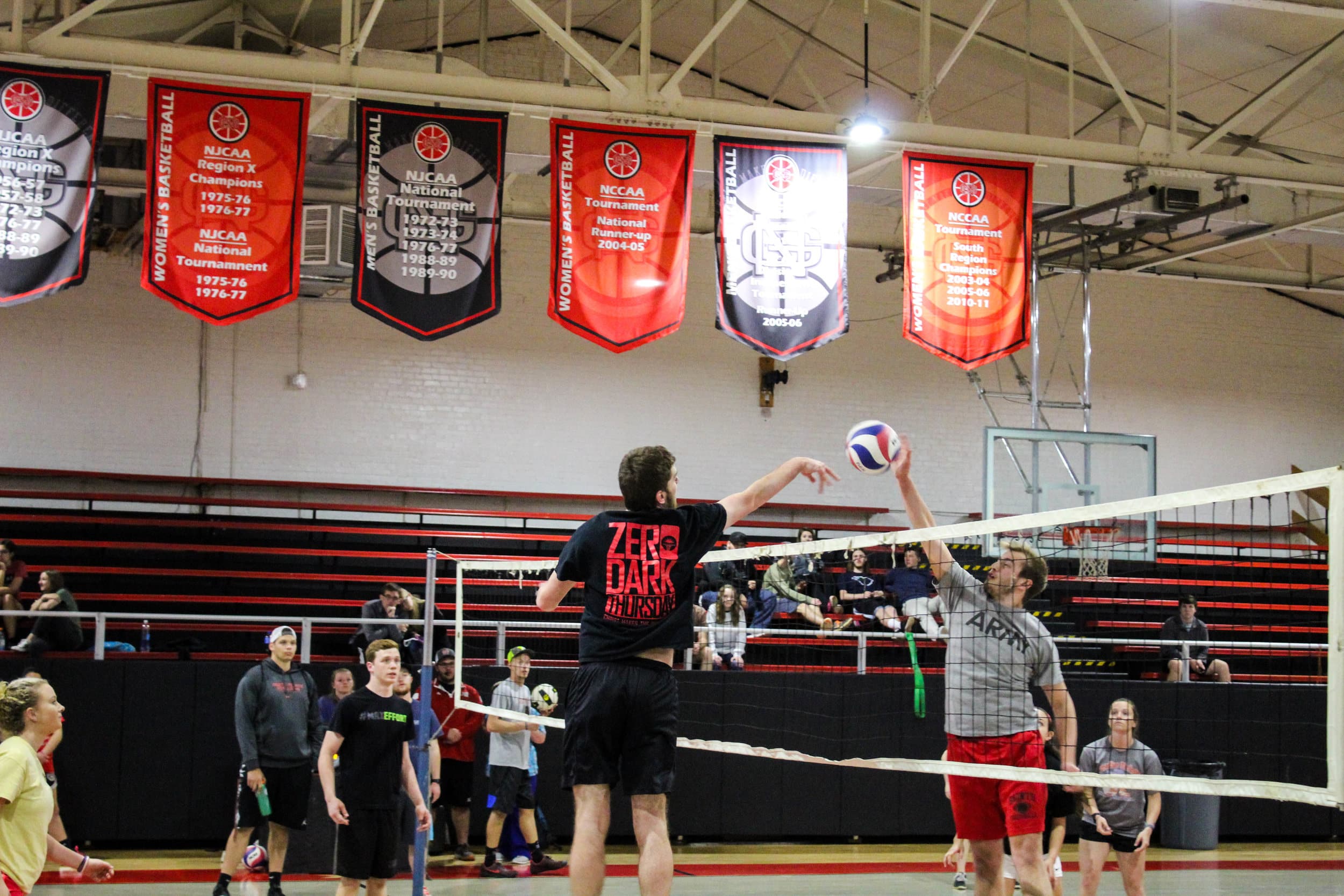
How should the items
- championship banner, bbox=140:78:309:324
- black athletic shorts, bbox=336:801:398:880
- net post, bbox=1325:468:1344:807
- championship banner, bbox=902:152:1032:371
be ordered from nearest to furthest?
net post, bbox=1325:468:1344:807, black athletic shorts, bbox=336:801:398:880, championship banner, bbox=140:78:309:324, championship banner, bbox=902:152:1032:371

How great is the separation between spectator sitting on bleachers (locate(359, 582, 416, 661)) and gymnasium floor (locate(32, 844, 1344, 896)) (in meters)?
2.45

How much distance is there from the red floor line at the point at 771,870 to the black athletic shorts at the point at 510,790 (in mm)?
577

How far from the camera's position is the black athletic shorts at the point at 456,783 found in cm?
1232

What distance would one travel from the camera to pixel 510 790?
38.5 ft

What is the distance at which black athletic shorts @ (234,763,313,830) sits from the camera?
10156 mm

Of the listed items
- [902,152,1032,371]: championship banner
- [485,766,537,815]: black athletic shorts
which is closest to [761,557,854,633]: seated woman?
[902,152,1032,371]: championship banner

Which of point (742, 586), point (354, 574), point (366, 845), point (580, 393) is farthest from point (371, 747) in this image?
point (580, 393)

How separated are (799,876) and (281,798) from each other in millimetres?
4241

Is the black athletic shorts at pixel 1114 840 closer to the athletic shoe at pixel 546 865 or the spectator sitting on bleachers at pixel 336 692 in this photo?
the athletic shoe at pixel 546 865

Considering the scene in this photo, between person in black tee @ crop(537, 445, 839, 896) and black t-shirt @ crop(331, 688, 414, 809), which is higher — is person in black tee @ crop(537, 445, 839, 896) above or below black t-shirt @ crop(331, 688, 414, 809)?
above

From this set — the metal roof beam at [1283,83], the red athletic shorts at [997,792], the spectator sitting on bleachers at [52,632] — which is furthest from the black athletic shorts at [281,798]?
the metal roof beam at [1283,83]

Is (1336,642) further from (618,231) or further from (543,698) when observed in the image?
(618,231)

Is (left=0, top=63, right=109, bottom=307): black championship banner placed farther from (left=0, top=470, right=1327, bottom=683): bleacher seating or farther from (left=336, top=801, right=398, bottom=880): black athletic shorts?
(left=336, top=801, right=398, bottom=880): black athletic shorts

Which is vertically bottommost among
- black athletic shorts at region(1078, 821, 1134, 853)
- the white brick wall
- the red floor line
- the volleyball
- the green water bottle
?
the red floor line
